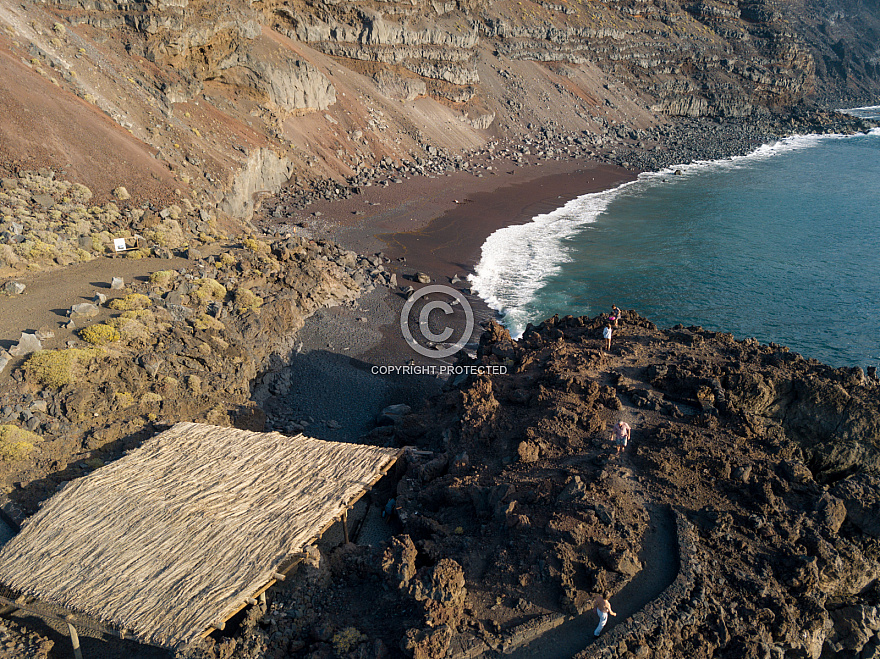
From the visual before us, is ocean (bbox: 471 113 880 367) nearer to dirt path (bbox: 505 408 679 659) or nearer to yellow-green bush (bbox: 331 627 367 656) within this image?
dirt path (bbox: 505 408 679 659)

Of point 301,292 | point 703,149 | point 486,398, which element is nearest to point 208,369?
point 301,292

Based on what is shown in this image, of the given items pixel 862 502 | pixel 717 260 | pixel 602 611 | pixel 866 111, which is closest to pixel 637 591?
pixel 602 611

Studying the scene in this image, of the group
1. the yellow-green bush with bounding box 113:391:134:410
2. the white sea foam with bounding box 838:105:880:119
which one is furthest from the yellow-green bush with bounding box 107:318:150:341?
the white sea foam with bounding box 838:105:880:119

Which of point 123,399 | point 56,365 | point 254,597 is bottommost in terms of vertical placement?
point 254,597

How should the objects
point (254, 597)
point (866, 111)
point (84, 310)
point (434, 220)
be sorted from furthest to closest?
point (866, 111)
point (434, 220)
point (84, 310)
point (254, 597)

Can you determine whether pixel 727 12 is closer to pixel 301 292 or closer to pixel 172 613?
pixel 301 292

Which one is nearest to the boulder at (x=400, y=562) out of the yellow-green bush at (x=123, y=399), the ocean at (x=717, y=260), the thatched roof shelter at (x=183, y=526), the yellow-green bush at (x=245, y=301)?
the thatched roof shelter at (x=183, y=526)

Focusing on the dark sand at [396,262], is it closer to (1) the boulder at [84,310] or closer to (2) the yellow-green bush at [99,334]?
(2) the yellow-green bush at [99,334]

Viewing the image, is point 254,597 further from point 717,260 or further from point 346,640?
point 717,260
